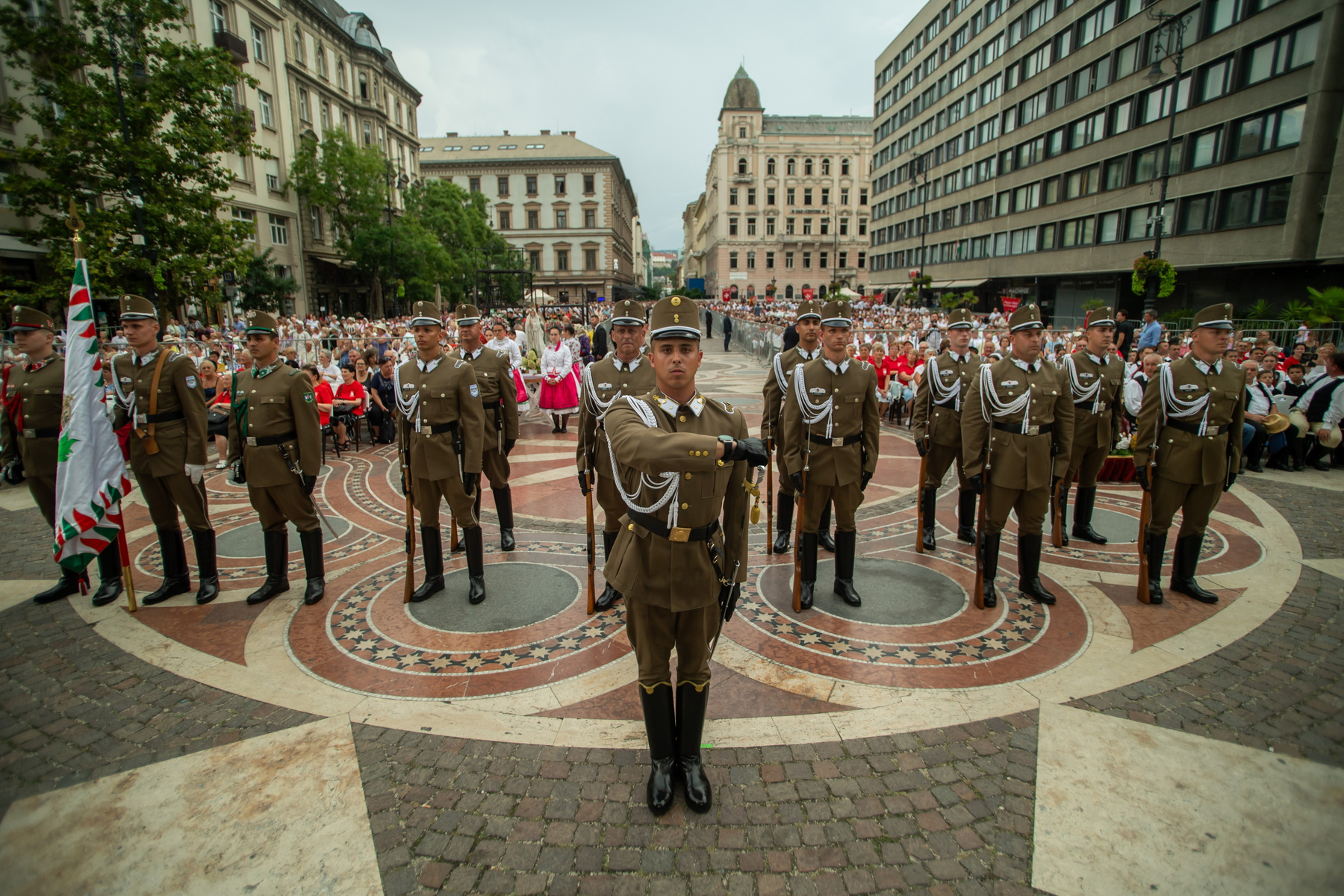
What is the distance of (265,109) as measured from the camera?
35.1 metres

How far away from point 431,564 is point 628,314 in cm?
287

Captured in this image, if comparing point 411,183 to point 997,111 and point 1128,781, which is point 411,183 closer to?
point 997,111

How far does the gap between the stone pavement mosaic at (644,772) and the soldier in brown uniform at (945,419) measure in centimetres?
201

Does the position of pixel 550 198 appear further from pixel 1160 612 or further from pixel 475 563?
pixel 1160 612

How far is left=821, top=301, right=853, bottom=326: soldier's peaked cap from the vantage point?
5398mm

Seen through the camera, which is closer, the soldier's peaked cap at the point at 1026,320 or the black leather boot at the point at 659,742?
the black leather boot at the point at 659,742

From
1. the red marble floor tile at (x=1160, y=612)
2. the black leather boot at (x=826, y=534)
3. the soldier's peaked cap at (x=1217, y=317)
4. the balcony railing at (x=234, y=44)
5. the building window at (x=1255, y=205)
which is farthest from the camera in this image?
the balcony railing at (x=234, y=44)

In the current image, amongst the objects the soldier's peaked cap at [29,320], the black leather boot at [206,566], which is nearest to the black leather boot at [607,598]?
→ the black leather boot at [206,566]

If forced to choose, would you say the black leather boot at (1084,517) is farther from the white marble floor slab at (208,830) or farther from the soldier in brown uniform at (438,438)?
the white marble floor slab at (208,830)

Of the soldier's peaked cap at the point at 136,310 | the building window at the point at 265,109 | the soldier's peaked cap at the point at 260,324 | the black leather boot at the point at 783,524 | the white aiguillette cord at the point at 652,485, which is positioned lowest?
the black leather boot at the point at 783,524

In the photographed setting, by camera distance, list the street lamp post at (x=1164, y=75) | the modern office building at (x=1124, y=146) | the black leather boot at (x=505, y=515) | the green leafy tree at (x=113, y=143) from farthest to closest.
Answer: the modern office building at (x=1124, y=146), the street lamp post at (x=1164, y=75), the green leafy tree at (x=113, y=143), the black leather boot at (x=505, y=515)

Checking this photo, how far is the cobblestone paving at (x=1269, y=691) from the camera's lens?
3.76 m

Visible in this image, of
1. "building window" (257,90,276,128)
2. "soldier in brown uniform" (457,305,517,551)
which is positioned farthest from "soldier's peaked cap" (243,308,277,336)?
"building window" (257,90,276,128)

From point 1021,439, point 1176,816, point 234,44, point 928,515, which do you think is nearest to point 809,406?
point 1021,439
